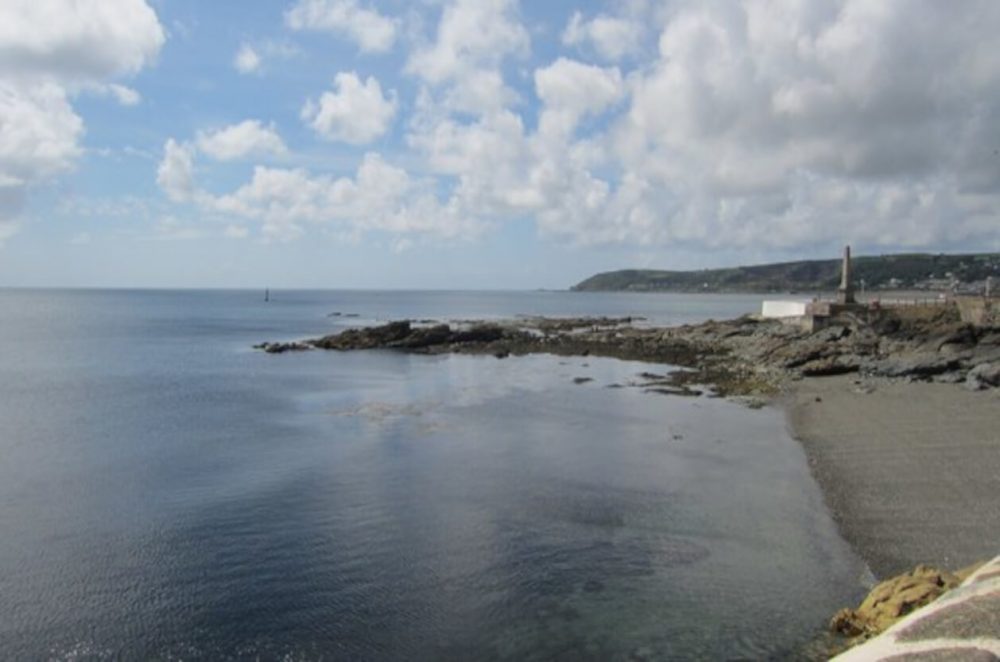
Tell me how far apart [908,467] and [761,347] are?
3209cm

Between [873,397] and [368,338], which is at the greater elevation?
[368,338]

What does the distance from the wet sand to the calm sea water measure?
31.5 inches

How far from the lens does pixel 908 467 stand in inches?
766

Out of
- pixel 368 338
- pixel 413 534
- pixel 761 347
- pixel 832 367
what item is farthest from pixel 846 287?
pixel 413 534

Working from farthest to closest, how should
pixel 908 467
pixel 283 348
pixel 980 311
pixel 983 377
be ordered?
pixel 283 348
pixel 980 311
pixel 983 377
pixel 908 467

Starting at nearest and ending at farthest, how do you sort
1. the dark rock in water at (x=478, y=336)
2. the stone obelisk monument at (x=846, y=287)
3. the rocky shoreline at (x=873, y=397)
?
the rocky shoreline at (x=873, y=397)
the stone obelisk monument at (x=846, y=287)
the dark rock in water at (x=478, y=336)

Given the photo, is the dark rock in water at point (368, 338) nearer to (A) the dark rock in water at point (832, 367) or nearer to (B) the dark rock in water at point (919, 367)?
(A) the dark rock in water at point (832, 367)

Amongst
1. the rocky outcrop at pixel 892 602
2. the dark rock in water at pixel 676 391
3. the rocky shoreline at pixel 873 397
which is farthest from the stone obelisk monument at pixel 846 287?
the rocky outcrop at pixel 892 602

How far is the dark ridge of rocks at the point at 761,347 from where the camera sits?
1384 inches

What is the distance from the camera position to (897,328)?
49.0 meters

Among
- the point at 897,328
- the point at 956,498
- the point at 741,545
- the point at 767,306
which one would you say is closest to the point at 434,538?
the point at 741,545

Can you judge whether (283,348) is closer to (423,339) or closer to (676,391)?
(423,339)

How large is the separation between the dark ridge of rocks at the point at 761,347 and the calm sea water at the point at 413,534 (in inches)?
318

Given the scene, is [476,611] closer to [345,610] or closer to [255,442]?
[345,610]
